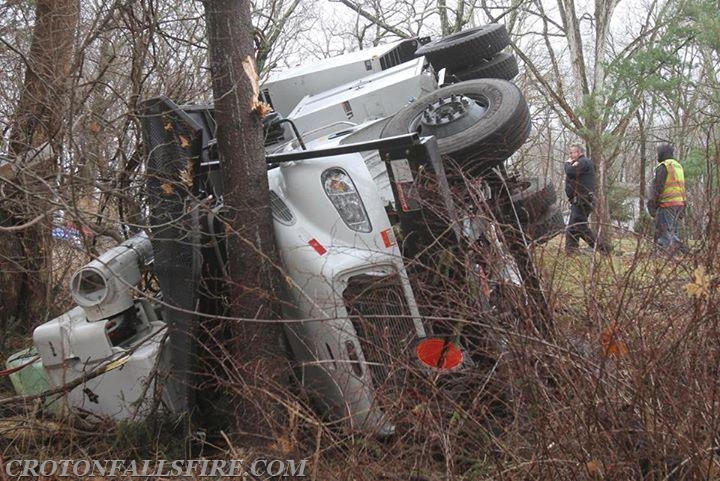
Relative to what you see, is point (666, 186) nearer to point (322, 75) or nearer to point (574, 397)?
point (322, 75)

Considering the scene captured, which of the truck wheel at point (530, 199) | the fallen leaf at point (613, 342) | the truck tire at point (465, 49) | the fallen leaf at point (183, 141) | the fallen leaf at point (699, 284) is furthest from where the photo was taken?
the truck tire at point (465, 49)

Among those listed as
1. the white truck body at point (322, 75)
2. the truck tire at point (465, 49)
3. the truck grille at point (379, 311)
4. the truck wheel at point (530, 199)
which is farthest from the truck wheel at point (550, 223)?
the white truck body at point (322, 75)

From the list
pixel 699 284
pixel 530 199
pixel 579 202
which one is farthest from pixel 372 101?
pixel 699 284

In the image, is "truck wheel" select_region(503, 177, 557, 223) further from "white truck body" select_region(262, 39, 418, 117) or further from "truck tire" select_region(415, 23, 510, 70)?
"white truck body" select_region(262, 39, 418, 117)

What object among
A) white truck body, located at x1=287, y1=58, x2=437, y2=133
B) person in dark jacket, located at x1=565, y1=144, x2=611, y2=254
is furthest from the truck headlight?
white truck body, located at x1=287, y1=58, x2=437, y2=133

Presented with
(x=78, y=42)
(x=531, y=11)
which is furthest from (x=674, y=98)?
(x=78, y=42)

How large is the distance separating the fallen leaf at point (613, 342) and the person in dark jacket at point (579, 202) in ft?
1.96

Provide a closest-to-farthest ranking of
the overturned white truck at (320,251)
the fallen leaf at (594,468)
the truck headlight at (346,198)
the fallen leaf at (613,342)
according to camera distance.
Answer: the fallen leaf at (594,468) < the fallen leaf at (613,342) < the overturned white truck at (320,251) < the truck headlight at (346,198)

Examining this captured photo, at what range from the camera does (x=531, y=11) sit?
19.6 m

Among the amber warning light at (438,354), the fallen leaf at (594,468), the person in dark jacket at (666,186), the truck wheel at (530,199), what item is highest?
the fallen leaf at (594,468)

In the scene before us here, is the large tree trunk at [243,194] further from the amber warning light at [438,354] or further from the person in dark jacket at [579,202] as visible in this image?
the person in dark jacket at [579,202]

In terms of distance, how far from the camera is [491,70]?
5551 mm

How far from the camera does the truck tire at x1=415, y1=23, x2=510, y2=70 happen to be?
17.7 feet

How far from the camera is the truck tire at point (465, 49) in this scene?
17.7 feet
